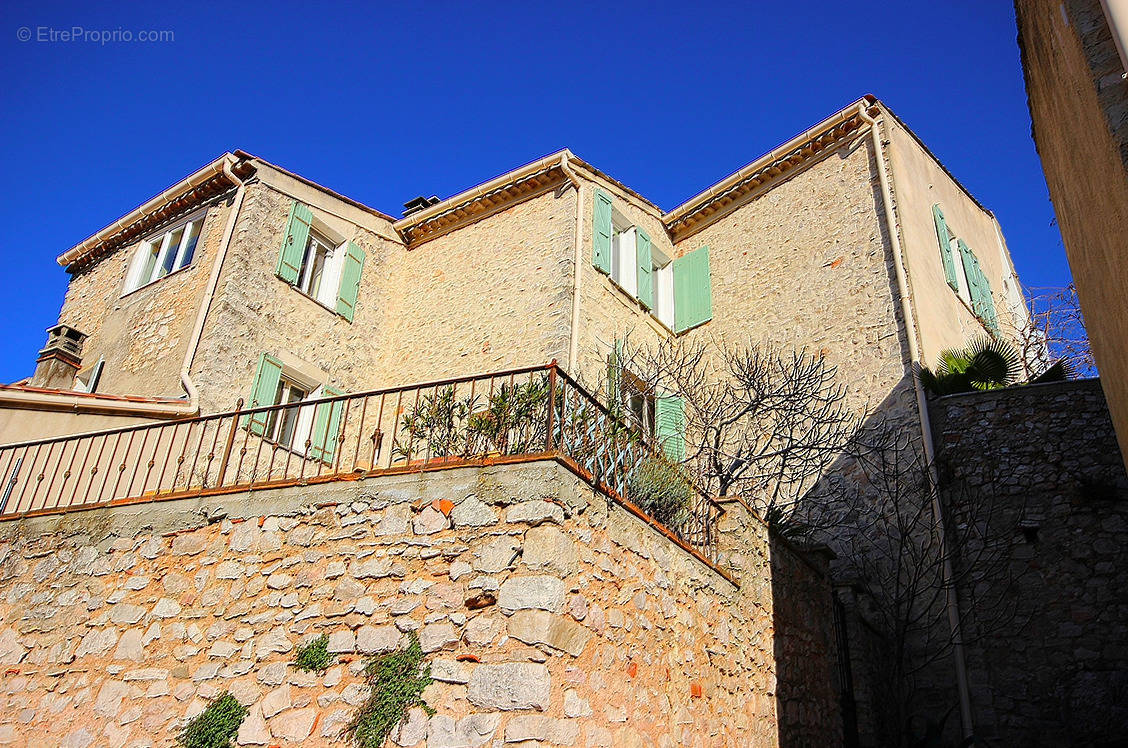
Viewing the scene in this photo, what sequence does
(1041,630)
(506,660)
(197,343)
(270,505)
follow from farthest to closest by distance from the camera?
(197,343) < (1041,630) < (270,505) < (506,660)

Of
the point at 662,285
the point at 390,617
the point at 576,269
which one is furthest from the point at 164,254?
the point at 390,617

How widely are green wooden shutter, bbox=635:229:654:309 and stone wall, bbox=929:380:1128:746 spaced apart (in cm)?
420

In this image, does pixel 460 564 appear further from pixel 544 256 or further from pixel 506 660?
pixel 544 256

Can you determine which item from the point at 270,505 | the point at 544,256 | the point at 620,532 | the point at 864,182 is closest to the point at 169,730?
the point at 270,505

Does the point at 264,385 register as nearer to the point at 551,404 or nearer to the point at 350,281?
the point at 350,281

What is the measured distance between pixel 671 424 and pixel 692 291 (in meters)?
2.81

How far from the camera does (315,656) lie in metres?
5.27

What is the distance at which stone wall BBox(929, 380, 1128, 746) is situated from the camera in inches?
313

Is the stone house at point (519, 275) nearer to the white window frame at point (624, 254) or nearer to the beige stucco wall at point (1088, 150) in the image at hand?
the white window frame at point (624, 254)

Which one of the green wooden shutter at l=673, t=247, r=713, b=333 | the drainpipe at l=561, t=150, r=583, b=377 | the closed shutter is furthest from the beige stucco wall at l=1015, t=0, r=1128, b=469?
the closed shutter

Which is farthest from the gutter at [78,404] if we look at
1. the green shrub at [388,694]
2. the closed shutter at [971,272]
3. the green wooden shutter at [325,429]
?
the closed shutter at [971,272]

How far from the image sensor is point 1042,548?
340 inches

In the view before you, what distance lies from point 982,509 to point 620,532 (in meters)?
5.37

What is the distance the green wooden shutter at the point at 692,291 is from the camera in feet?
40.4
